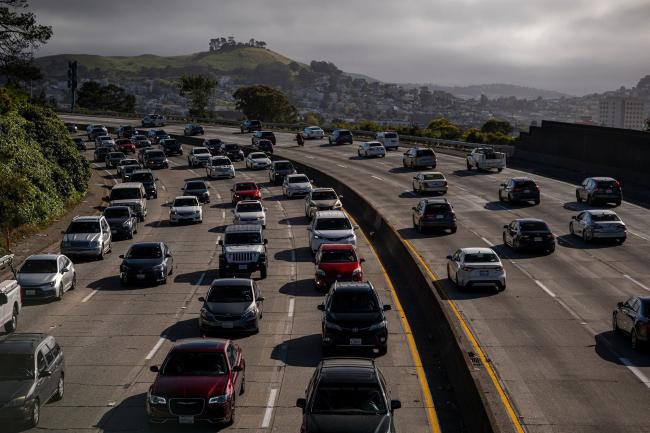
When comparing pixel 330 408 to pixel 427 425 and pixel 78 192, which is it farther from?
pixel 78 192

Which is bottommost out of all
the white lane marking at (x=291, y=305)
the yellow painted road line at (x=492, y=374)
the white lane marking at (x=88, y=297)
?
the white lane marking at (x=88, y=297)

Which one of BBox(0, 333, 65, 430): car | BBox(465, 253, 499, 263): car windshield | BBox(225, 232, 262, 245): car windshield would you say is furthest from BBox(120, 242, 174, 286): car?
BBox(0, 333, 65, 430): car

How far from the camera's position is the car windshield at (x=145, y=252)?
33.5 meters

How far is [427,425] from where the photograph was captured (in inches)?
711

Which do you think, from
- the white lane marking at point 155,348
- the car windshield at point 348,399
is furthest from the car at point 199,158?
the car windshield at point 348,399

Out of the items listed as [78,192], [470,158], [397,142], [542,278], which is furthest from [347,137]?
[542,278]

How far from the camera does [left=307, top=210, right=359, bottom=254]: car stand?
122 ft

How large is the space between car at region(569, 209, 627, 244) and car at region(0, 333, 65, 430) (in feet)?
87.9

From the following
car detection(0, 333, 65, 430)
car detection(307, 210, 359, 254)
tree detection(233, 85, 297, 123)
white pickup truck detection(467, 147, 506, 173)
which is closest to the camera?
car detection(0, 333, 65, 430)

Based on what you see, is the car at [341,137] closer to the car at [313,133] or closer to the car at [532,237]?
the car at [313,133]

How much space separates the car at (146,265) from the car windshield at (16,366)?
48.3ft

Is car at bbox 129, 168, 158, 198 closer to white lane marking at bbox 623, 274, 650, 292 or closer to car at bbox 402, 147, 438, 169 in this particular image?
car at bbox 402, 147, 438, 169

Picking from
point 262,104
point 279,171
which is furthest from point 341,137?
point 262,104

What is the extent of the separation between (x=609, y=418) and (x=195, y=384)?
26.5ft
